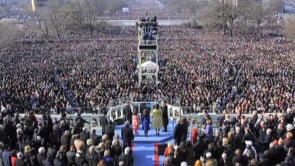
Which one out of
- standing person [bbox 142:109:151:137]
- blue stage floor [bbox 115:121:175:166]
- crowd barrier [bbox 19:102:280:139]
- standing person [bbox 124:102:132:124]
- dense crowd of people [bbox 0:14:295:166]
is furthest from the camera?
standing person [bbox 124:102:132:124]

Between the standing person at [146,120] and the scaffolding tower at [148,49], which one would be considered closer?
the standing person at [146,120]

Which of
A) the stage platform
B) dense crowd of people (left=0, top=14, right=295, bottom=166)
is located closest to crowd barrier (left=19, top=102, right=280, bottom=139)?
the stage platform

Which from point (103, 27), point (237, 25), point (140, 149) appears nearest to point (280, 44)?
point (237, 25)

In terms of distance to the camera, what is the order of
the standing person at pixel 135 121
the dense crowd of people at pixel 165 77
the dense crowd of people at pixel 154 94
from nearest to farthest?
the dense crowd of people at pixel 154 94 → the standing person at pixel 135 121 → the dense crowd of people at pixel 165 77

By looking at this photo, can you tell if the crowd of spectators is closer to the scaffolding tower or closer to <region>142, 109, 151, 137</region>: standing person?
<region>142, 109, 151, 137</region>: standing person

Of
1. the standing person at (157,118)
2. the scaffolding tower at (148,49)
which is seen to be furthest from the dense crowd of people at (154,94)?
the standing person at (157,118)

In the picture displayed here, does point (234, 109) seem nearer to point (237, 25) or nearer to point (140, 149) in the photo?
point (140, 149)

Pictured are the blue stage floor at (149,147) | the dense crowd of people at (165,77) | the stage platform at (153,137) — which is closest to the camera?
the blue stage floor at (149,147)

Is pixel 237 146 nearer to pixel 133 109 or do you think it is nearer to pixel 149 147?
pixel 149 147

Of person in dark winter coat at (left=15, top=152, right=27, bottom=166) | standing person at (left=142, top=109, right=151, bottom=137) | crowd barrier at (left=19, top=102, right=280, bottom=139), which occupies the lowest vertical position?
crowd barrier at (left=19, top=102, right=280, bottom=139)

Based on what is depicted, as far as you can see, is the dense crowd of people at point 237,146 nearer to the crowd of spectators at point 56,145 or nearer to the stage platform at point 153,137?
the crowd of spectators at point 56,145
